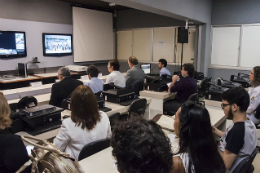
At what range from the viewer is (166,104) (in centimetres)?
371

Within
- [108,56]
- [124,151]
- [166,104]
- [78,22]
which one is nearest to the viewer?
Result: [124,151]

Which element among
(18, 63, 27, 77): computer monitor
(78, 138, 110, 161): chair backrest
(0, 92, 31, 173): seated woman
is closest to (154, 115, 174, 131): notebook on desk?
(78, 138, 110, 161): chair backrest

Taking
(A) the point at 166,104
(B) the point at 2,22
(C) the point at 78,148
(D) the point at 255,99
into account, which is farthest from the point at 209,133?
(B) the point at 2,22

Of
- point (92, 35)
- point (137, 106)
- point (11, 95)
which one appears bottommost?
point (137, 106)

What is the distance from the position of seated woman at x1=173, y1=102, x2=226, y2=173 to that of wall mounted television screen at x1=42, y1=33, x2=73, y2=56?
5042 mm

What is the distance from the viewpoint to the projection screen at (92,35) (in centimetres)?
608

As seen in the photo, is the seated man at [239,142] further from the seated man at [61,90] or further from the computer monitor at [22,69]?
the computer monitor at [22,69]

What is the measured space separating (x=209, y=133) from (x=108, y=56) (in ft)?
20.4

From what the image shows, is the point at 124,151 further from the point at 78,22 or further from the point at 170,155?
the point at 78,22

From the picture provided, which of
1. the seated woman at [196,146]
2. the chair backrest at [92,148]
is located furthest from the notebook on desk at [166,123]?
the seated woman at [196,146]

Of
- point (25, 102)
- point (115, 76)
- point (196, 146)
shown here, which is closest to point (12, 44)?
point (115, 76)

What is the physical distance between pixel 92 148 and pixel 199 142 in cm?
80

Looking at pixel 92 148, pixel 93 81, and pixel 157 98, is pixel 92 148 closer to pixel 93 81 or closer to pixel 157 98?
pixel 93 81

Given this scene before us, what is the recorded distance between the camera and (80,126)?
1721mm
